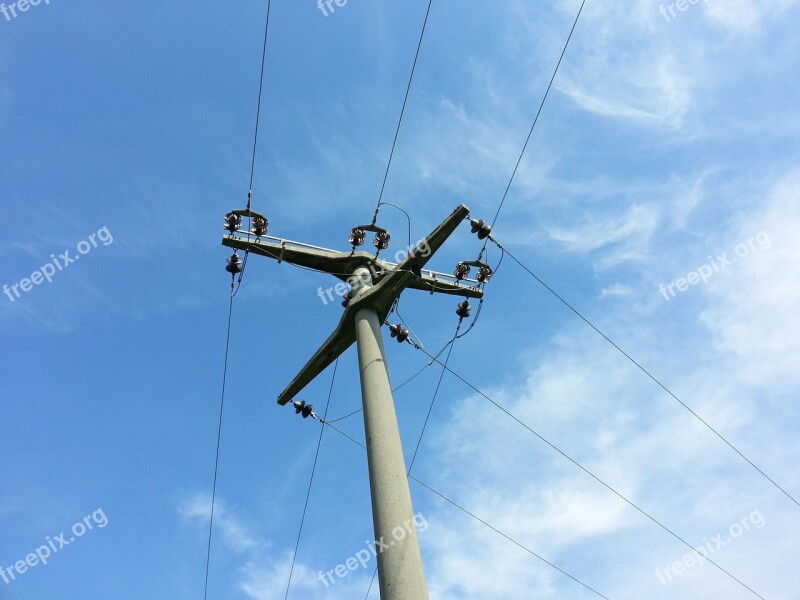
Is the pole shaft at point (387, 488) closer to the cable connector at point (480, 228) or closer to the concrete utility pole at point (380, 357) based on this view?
the concrete utility pole at point (380, 357)

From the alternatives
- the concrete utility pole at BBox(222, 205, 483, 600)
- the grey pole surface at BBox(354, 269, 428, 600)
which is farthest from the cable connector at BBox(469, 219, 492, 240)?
the grey pole surface at BBox(354, 269, 428, 600)

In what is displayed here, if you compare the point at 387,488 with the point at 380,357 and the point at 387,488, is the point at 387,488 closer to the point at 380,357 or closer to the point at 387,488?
the point at 387,488

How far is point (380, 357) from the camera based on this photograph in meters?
8.79

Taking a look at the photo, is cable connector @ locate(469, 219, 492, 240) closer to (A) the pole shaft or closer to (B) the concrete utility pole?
(B) the concrete utility pole

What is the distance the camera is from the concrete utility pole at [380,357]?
652 centimetres

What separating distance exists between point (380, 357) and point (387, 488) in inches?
87.1

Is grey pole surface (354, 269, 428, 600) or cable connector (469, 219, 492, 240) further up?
cable connector (469, 219, 492, 240)

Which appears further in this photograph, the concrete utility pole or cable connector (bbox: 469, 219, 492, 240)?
cable connector (bbox: 469, 219, 492, 240)

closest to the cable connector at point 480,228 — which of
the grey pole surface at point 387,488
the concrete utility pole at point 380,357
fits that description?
the concrete utility pole at point 380,357

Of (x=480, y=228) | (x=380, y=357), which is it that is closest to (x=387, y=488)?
(x=380, y=357)

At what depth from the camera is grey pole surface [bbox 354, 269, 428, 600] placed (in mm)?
6410

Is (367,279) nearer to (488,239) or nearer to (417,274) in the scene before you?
(417,274)

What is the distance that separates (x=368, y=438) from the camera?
25.5ft

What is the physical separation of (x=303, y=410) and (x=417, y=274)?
12.0ft
